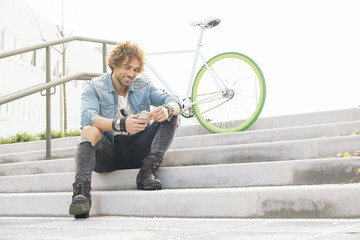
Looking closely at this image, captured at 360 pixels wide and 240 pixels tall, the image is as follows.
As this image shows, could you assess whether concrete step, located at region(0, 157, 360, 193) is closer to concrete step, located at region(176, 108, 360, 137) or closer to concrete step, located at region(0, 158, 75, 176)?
concrete step, located at region(0, 158, 75, 176)

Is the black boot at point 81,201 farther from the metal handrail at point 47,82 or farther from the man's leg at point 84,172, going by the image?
the metal handrail at point 47,82

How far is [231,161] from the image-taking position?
366 cm

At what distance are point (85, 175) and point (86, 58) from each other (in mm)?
16415

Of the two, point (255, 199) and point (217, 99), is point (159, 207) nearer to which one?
point (255, 199)

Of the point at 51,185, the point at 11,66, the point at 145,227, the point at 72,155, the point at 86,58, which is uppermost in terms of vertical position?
the point at 86,58

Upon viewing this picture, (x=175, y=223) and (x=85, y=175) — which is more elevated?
(x=85, y=175)

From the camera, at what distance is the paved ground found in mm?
1885

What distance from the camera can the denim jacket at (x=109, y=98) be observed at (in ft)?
11.0

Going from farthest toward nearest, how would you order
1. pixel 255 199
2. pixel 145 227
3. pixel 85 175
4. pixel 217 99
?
pixel 217 99 → pixel 85 175 → pixel 255 199 → pixel 145 227

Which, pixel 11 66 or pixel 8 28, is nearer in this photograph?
pixel 11 66

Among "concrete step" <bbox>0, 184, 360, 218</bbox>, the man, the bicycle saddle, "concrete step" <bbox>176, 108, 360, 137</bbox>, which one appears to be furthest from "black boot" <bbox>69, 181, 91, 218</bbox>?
the bicycle saddle

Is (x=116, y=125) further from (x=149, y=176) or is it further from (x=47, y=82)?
(x=47, y=82)

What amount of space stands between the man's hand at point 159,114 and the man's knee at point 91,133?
0.34 m

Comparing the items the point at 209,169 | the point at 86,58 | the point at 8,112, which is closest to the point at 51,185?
the point at 209,169
